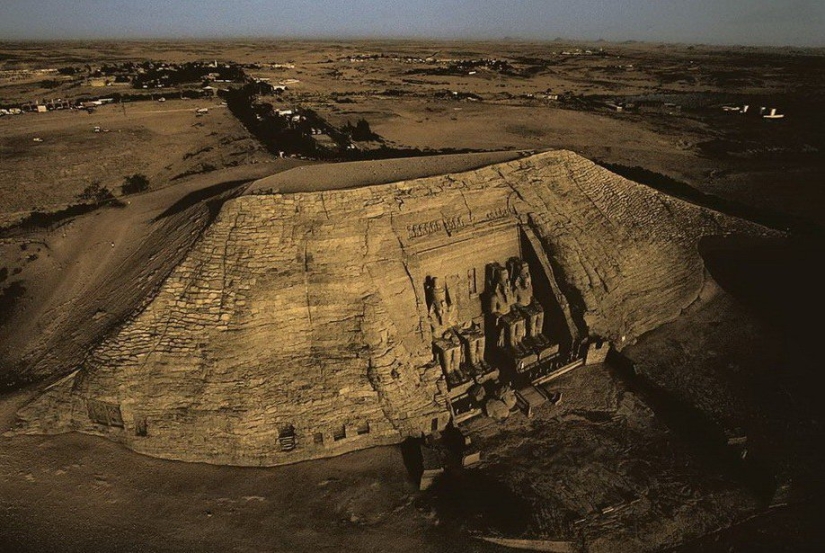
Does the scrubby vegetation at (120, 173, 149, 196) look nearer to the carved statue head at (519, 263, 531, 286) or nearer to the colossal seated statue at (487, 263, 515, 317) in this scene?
the colossal seated statue at (487, 263, 515, 317)

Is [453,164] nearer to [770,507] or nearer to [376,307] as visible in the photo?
[376,307]

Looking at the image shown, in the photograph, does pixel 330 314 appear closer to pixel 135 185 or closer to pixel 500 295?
pixel 500 295

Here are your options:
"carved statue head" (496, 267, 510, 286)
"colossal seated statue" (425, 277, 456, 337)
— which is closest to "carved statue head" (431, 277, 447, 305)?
"colossal seated statue" (425, 277, 456, 337)

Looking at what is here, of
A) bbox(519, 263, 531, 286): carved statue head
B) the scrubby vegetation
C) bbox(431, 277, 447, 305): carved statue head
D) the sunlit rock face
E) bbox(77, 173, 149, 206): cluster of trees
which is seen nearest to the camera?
the sunlit rock face

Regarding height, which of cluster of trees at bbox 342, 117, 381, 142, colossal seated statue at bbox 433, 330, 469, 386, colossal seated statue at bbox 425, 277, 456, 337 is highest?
cluster of trees at bbox 342, 117, 381, 142

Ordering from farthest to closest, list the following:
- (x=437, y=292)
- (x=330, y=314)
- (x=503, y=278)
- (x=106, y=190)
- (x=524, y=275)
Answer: (x=106, y=190), (x=524, y=275), (x=503, y=278), (x=437, y=292), (x=330, y=314)

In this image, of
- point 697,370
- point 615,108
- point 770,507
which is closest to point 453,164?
point 697,370

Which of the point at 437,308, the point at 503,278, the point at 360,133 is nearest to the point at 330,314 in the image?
the point at 437,308

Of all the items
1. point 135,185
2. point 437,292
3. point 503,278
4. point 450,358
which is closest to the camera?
point 450,358

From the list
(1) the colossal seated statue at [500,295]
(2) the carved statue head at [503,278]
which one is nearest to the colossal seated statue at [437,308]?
(1) the colossal seated statue at [500,295]
